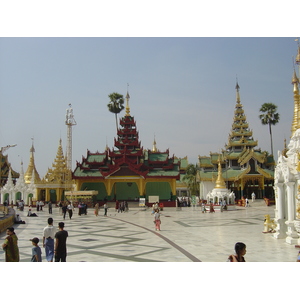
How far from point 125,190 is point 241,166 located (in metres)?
15.9

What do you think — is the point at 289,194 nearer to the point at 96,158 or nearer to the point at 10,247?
the point at 10,247

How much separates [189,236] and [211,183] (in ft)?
119

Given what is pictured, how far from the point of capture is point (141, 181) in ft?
135

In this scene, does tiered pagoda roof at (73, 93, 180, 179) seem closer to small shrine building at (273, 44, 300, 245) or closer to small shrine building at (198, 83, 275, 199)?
small shrine building at (198, 83, 275, 199)

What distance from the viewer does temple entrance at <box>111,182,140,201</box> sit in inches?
1709

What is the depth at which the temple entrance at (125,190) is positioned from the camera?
43406mm

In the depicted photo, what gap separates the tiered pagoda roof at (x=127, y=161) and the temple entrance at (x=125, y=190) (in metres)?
2.19

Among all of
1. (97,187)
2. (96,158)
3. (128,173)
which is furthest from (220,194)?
(96,158)

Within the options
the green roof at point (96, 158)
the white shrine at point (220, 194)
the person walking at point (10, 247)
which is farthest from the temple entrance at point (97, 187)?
the person walking at point (10, 247)

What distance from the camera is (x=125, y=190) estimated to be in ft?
143

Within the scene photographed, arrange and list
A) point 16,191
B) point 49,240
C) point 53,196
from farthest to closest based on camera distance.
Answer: point 16,191, point 53,196, point 49,240

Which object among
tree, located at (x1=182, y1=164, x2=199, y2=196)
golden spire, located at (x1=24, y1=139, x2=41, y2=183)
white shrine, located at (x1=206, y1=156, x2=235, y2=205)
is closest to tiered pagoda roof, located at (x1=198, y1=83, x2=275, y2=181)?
tree, located at (x1=182, y1=164, x2=199, y2=196)

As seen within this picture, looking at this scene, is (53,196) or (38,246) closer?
(38,246)
